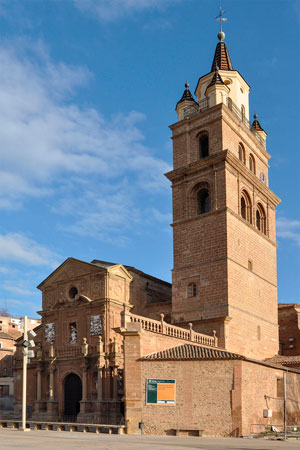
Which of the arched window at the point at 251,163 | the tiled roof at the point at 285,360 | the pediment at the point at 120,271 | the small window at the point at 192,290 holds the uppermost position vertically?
the arched window at the point at 251,163

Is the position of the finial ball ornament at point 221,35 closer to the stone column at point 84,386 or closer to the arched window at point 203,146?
the arched window at point 203,146

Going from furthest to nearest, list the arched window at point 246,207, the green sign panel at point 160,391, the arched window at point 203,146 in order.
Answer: the arched window at point 203,146, the arched window at point 246,207, the green sign panel at point 160,391

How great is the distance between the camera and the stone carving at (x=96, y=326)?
3853 cm

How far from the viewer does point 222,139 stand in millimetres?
37938

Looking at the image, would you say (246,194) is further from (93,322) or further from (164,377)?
(164,377)

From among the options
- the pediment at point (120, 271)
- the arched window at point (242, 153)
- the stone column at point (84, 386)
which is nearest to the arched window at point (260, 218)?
the arched window at point (242, 153)

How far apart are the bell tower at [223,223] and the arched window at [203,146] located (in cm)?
7

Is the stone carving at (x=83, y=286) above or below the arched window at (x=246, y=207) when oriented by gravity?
below

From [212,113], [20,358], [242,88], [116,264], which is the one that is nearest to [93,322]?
[116,264]

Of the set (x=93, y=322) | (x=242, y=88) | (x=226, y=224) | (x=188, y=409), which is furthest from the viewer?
(x=242, y=88)

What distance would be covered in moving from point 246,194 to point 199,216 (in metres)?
4.68

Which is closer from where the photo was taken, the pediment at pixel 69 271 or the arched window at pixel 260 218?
the pediment at pixel 69 271

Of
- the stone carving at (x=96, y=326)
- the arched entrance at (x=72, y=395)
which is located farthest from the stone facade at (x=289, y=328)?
the arched entrance at (x=72, y=395)

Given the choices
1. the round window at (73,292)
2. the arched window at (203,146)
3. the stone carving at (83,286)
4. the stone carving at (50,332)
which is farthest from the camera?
the stone carving at (50,332)
